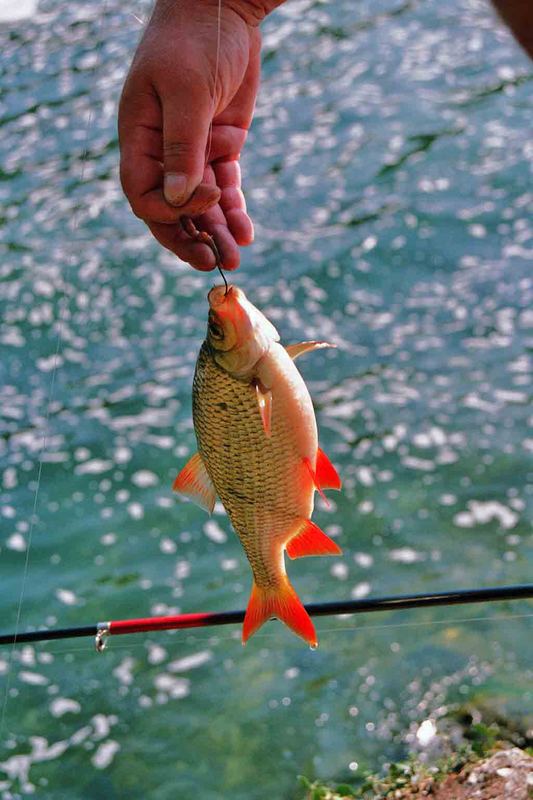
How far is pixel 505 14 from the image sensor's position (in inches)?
60.2

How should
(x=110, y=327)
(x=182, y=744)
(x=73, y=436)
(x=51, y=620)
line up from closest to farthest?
(x=182, y=744) < (x=51, y=620) < (x=73, y=436) < (x=110, y=327)

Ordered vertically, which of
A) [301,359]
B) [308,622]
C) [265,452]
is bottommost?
[301,359]

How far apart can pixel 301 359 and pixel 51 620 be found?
209 centimetres

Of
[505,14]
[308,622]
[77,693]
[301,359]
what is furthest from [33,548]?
[505,14]

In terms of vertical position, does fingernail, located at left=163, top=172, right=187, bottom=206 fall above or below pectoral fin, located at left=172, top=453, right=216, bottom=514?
above

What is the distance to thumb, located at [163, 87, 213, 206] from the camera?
2119 millimetres

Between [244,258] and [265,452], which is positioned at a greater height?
[265,452]

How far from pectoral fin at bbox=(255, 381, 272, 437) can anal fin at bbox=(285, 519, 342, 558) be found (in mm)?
241

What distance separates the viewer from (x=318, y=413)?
5.63 metres

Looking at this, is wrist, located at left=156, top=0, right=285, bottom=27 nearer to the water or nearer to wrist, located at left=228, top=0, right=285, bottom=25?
wrist, located at left=228, top=0, right=285, bottom=25

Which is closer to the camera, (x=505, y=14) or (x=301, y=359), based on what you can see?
(x=505, y=14)

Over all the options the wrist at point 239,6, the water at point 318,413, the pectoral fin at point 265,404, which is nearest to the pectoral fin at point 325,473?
the pectoral fin at point 265,404

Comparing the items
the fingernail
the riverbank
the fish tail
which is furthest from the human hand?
the riverbank

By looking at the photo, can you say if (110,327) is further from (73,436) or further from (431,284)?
(431,284)
